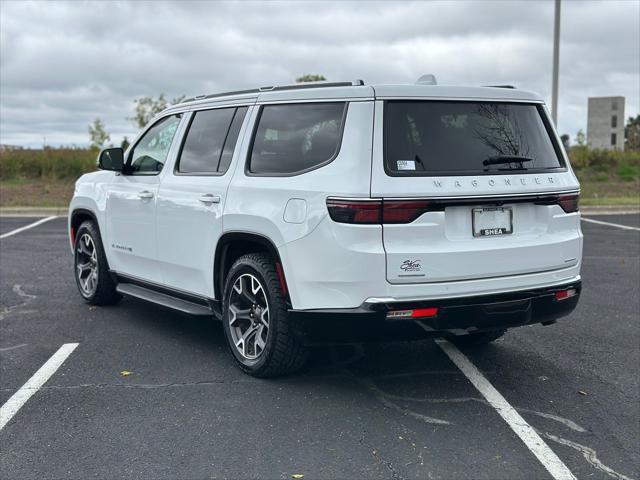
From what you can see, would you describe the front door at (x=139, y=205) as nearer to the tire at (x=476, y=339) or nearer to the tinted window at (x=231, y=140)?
the tinted window at (x=231, y=140)

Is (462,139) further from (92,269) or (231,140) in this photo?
(92,269)

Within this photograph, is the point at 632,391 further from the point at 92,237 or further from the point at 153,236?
the point at 92,237

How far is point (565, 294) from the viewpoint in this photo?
485 cm

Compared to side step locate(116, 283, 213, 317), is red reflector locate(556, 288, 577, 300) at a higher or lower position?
higher

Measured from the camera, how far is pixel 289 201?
15.1 ft

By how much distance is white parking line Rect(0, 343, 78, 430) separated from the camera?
452cm

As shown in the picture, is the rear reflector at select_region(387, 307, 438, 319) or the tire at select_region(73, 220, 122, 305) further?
the tire at select_region(73, 220, 122, 305)

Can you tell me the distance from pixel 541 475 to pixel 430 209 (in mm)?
1541

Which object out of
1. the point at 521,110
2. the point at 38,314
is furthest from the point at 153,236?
the point at 521,110

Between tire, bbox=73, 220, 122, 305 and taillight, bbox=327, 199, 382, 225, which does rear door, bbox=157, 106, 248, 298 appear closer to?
taillight, bbox=327, 199, 382, 225

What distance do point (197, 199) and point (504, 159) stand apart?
225 centimetres


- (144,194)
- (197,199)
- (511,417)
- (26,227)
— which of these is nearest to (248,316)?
(197,199)

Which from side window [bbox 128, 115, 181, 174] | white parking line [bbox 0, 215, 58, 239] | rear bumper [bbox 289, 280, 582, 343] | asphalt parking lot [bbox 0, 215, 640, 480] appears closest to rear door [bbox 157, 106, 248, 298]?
side window [bbox 128, 115, 181, 174]

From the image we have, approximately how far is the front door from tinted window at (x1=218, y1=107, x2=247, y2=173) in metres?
0.89
